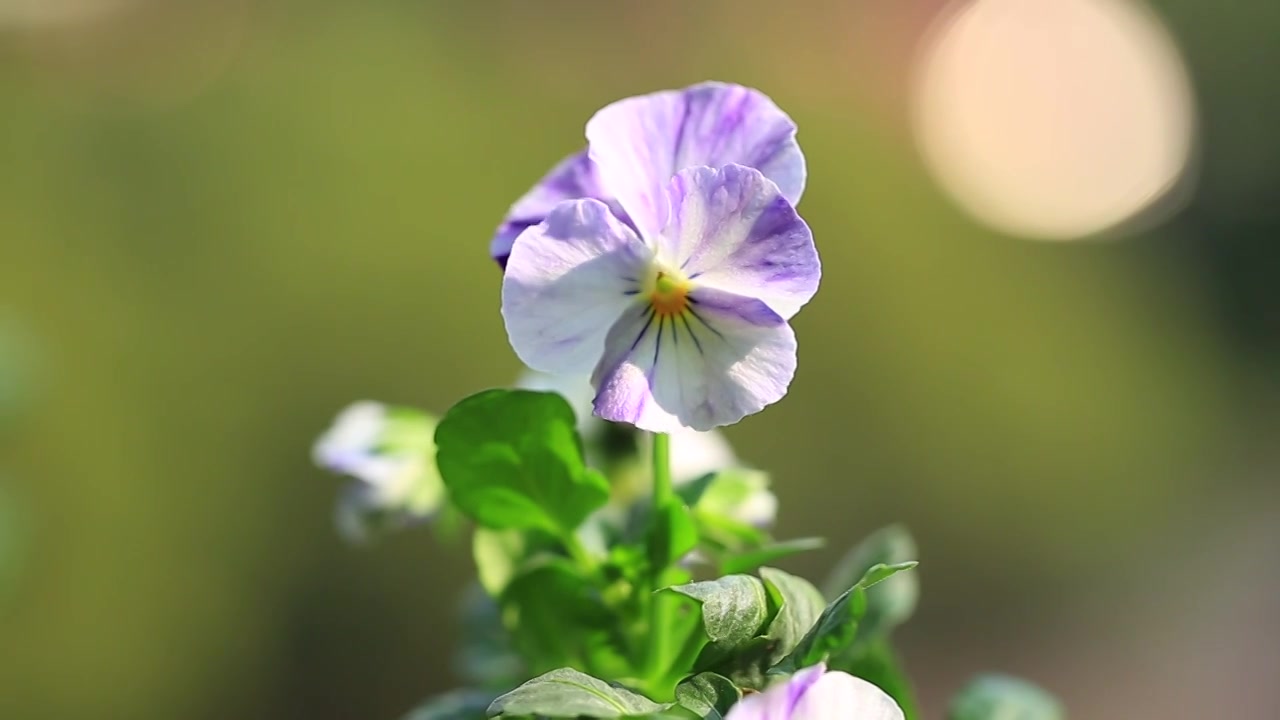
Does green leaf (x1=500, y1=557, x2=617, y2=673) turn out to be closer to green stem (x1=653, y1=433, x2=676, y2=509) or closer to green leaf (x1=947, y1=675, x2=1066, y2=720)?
green stem (x1=653, y1=433, x2=676, y2=509)

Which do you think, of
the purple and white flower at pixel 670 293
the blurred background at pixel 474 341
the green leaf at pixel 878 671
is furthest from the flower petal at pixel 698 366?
the blurred background at pixel 474 341

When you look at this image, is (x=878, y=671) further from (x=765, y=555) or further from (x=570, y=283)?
(x=570, y=283)

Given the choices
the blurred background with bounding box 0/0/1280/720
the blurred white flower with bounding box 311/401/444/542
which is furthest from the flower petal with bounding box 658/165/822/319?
the blurred background with bounding box 0/0/1280/720

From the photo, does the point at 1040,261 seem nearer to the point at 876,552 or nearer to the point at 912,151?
the point at 912,151

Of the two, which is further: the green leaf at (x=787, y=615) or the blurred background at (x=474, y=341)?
the blurred background at (x=474, y=341)

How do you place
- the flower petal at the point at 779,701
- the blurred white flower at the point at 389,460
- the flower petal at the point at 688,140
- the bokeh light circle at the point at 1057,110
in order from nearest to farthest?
the flower petal at the point at 779,701 → the flower petal at the point at 688,140 → the blurred white flower at the point at 389,460 → the bokeh light circle at the point at 1057,110

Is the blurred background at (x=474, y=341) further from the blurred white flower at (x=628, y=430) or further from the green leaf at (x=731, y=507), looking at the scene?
the green leaf at (x=731, y=507)
